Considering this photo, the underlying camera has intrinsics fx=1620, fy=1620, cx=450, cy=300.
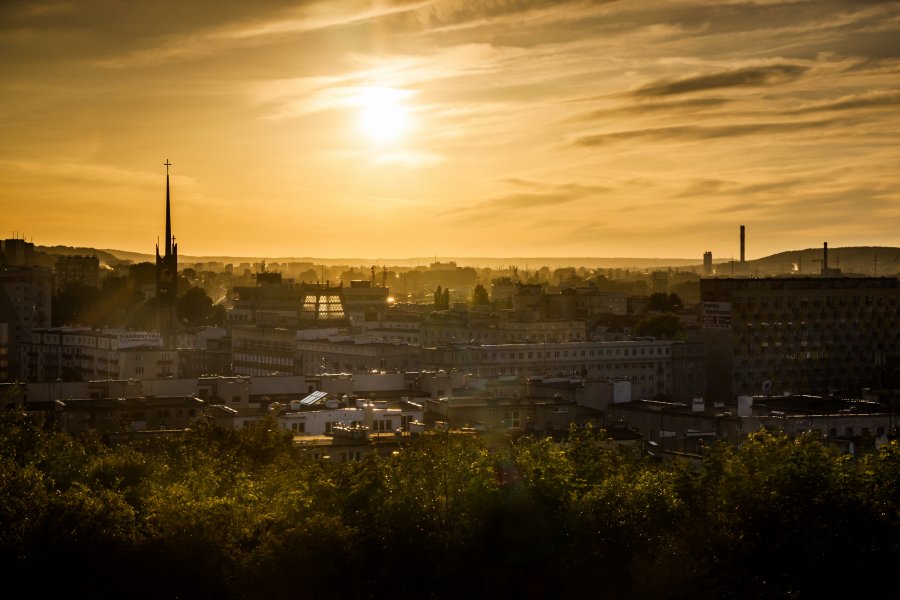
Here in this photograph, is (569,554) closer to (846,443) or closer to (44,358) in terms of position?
(846,443)

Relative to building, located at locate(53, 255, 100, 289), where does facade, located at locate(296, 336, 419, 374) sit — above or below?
below

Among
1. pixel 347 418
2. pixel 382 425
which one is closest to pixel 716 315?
pixel 347 418

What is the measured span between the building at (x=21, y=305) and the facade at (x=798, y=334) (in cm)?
4005

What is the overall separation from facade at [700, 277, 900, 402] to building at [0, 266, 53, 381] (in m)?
40.1

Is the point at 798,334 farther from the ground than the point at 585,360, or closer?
farther from the ground

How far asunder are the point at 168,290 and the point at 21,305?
56.2 ft

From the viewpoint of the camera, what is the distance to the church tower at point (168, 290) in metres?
93.1

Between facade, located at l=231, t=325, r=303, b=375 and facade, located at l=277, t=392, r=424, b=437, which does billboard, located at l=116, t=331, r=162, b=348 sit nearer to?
facade, located at l=231, t=325, r=303, b=375

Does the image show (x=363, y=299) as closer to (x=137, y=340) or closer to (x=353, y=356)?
(x=137, y=340)

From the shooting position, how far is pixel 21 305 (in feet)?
367

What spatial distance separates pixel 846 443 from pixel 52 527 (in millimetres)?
24360

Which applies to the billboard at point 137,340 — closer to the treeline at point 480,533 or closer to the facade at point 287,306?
the facade at point 287,306

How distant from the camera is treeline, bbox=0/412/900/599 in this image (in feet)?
93.9

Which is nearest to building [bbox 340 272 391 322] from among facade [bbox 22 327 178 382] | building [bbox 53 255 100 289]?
building [bbox 53 255 100 289]
